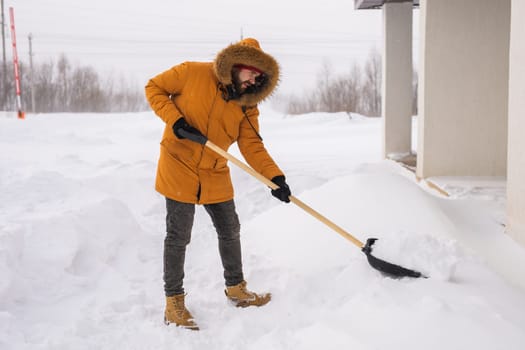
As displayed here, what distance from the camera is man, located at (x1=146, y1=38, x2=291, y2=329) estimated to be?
2270mm

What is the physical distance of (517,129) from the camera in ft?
10.1

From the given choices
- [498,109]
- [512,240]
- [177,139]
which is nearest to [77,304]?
[177,139]

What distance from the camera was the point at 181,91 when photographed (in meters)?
2.34

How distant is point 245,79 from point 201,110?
0.89ft

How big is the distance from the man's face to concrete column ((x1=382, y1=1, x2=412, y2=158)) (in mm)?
5958

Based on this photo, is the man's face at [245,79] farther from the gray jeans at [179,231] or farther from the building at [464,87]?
the building at [464,87]

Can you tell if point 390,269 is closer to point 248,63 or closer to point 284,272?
point 284,272

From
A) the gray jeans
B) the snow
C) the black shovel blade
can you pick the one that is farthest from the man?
the black shovel blade

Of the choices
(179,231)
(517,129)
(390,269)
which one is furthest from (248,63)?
(517,129)

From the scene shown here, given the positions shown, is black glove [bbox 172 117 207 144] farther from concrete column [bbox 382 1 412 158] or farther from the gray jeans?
concrete column [bbox 382 1 412 158]

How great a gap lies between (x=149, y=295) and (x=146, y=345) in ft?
2.08

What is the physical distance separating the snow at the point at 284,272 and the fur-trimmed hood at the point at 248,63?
1038 millimetres

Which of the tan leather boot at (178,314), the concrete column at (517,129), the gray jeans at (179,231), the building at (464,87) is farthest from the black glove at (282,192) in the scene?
the building at (464,87)

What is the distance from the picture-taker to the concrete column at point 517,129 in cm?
301
